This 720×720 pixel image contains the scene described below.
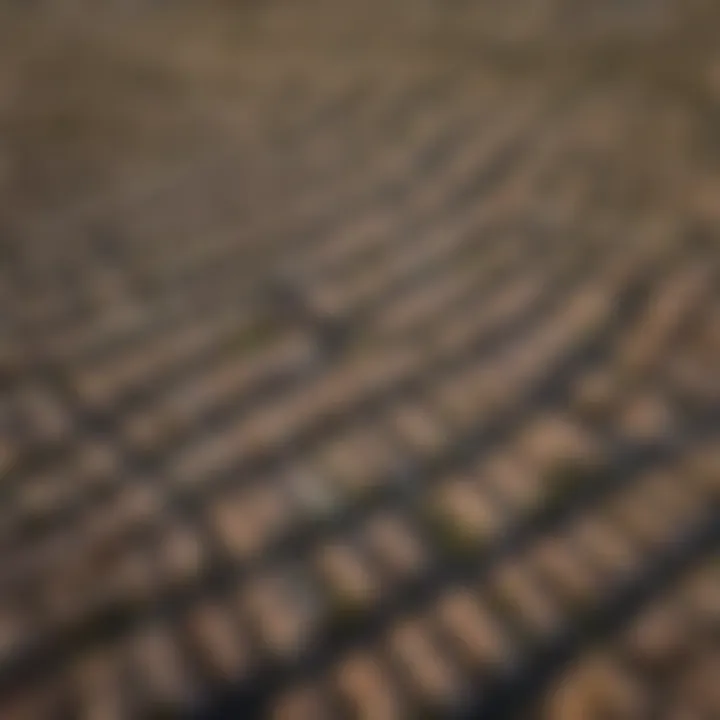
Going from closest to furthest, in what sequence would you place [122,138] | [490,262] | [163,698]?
[163,698]
[490,262]
[122,138]

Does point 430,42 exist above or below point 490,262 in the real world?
above

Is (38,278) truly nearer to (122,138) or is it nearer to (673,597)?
(122,138)

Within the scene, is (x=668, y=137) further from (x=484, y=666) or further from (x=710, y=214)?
(x=484, y=666)

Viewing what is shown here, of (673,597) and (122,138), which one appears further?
(122,138)

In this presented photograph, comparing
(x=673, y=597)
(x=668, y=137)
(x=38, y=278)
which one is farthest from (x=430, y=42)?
(x=673, y=597)

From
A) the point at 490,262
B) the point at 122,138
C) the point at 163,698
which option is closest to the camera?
the point at 163,698

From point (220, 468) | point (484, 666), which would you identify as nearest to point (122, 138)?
point (220, 468)

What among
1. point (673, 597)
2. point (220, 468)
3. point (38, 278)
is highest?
point (38, 278)
